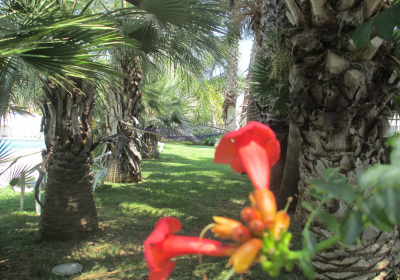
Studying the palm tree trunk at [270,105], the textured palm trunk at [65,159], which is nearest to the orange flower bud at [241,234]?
the textured palm trunk at [65,159]

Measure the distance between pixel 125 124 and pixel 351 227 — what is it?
6882mm

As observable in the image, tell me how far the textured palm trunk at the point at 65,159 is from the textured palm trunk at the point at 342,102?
2.66 m

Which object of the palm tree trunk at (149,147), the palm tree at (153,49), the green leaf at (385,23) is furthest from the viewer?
the palm tree trunk at (149,147)

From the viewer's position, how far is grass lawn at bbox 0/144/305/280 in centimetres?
292

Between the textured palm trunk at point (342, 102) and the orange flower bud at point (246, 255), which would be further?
the textured palm trunk at point (342, 102)

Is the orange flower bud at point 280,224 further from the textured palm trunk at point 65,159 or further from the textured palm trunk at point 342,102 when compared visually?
the textured palm trunk at point 65,159

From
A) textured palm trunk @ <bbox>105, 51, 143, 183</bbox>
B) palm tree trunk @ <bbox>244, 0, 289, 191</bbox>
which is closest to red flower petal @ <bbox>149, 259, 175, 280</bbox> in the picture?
palm tree trunk @ <bbox>244, 0, 289, 191</bbox>

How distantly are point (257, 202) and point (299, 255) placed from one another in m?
0.10

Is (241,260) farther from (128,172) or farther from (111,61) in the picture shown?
(128,172)

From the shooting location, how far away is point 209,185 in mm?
7520

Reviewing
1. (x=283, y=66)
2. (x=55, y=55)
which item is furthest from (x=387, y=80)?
(x=55, y=55)

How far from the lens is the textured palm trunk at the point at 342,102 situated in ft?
6.13

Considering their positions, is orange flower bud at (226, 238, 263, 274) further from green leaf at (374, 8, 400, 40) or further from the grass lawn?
the grass lawn

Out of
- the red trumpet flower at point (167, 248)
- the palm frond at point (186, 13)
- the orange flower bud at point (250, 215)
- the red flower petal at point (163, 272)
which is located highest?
the palm frond at point (186, 13)
